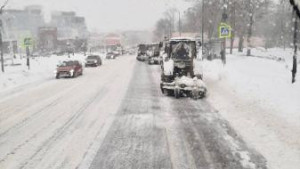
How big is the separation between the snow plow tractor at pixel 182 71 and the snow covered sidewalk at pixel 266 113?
0.88 meters

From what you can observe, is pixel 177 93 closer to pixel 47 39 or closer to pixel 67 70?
pixel 67 70

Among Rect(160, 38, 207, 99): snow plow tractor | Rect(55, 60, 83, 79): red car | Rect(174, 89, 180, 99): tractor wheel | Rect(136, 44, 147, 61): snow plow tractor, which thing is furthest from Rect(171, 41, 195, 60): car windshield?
Rect(136, 44, 147, 61): snow plow tractor

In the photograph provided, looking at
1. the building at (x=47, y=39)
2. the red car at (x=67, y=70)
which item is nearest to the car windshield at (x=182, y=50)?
the red car at (x=67, y=70)

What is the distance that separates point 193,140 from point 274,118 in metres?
3.51

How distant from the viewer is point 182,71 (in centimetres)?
1917

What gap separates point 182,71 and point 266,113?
21.6 ft

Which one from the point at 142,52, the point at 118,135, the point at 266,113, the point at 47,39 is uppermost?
the point at 47,39

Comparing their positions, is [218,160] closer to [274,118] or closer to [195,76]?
[274,118]

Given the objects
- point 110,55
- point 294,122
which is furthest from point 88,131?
point 110,55

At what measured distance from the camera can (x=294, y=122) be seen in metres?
11.6

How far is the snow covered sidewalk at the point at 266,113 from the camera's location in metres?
8.94

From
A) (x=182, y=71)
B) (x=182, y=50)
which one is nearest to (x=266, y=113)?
(x=182, y=71)

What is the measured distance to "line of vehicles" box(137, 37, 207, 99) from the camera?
1766cm

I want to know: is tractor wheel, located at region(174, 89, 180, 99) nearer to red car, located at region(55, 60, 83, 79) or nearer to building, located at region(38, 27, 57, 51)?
red car, located at region(55, 60, 83, 79)
